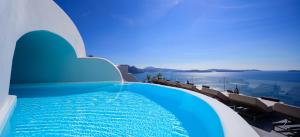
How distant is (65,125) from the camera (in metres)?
4.10

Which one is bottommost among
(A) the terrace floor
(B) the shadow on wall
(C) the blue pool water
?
(A) the terrace floor

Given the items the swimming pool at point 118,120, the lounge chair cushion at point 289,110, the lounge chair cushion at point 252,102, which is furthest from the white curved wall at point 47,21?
the lounge chair cushion at point 289,110

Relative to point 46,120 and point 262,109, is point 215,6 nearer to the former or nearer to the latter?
point 262,109

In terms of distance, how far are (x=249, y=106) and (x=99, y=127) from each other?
499 centimetres

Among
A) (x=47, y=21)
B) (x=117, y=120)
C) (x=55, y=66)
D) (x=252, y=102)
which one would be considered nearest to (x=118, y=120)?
(x=117, y=120)

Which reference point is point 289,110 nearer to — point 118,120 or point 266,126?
point 266,126

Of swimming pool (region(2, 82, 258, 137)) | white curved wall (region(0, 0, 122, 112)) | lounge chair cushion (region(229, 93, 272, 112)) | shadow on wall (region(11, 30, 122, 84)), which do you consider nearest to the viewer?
swimming pool (region(2, 82, 258, 137))

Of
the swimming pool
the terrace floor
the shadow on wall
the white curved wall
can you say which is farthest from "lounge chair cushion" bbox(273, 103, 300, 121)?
the shadow on wall

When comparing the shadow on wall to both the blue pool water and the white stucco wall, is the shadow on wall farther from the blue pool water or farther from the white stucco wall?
the blue pool water

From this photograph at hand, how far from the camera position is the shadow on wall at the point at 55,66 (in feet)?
35.7

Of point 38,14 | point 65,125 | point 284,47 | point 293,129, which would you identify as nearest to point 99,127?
point 65,125

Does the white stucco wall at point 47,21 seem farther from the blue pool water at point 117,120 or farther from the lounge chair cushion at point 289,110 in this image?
the lounge chair cushion at point 289,110

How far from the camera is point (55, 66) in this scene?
446 inches

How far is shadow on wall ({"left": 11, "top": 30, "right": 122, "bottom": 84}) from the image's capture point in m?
10.9
